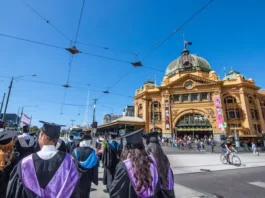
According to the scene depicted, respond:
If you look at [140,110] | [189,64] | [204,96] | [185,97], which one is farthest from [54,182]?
[189,64]

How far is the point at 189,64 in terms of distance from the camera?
149 feet

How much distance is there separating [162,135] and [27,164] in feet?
129

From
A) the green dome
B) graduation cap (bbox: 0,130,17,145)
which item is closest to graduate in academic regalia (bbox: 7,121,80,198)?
graduation cap (bbox: 0,130,17,145)

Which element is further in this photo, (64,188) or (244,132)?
(244,132)

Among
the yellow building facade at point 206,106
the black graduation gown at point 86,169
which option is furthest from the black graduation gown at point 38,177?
the yellow building facade at point 206,106

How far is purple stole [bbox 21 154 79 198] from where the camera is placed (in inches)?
70.0

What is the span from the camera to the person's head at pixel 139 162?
2115 mm

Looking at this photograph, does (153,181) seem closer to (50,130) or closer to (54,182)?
(54,182)

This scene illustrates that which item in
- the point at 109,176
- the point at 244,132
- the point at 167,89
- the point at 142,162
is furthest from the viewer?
the point at 167,89

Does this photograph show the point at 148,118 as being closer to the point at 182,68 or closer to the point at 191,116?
the point at 191,116

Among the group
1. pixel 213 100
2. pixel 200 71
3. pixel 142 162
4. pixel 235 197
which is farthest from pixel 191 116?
pixel 142 162

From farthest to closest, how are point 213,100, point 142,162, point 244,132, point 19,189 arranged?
point 213,100 → point 244,132 → point 142,162 → point 19,189

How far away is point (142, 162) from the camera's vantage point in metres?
2.21

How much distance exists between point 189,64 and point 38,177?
48253 mm
